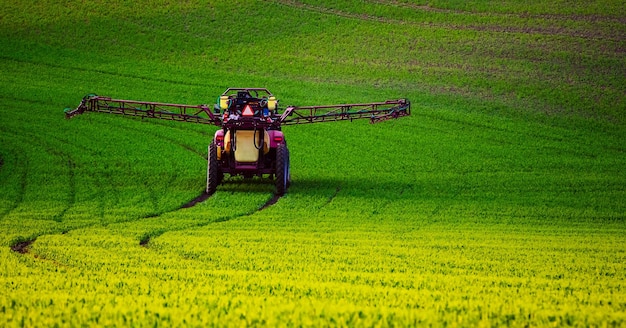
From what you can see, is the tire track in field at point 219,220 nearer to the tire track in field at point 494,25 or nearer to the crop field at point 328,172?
the crop field at point 328,172

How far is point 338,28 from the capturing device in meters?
67.1

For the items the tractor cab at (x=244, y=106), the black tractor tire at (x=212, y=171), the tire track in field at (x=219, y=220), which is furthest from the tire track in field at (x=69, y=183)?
the tractor cab at (x=244, y=106)

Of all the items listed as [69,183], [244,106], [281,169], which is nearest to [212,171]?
[281,169]

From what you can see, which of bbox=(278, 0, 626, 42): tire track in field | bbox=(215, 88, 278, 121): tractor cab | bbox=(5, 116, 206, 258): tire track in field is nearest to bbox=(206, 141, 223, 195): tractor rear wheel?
bbox=(215, 88, 278, 121): tractor cab

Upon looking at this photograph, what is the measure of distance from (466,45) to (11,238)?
152 feet

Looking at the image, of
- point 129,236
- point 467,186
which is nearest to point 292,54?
point 467,186

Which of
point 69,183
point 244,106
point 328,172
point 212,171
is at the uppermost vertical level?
point 244,106

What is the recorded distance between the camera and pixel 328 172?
124 ft

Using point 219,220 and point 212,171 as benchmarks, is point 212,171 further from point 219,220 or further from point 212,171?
point 219,220

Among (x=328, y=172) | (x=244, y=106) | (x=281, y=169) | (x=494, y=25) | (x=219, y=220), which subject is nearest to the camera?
(x=219, y=220)

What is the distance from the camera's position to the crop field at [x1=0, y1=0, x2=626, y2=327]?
14055 mm

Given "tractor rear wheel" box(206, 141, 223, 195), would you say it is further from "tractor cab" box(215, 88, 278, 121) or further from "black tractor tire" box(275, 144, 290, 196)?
"black tractor tire" box(275, 144, 290, 196)

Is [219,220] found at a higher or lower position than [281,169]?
lower

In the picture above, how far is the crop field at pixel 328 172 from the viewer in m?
14.1
